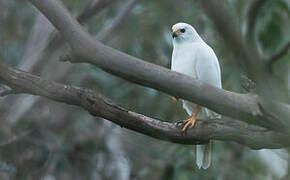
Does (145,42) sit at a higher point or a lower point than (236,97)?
lower

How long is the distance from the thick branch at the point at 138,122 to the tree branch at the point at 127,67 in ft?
2.03

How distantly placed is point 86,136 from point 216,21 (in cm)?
609

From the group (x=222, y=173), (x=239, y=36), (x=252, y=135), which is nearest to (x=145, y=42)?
(x=222, y=173)

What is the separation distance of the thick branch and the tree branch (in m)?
0.62

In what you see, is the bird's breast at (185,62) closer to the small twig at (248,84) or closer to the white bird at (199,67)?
the white bird at (199,67)

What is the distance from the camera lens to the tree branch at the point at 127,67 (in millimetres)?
2594

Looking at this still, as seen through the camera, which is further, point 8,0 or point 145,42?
point 8,0

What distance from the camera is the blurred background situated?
6629 mm

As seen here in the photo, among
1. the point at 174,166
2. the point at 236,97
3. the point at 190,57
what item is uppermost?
the point at 236,97

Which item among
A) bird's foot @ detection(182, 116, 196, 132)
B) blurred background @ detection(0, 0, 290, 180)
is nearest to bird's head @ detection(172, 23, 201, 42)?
bird's foot @ detection(182, 116, 196, 132)

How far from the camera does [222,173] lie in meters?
6.85

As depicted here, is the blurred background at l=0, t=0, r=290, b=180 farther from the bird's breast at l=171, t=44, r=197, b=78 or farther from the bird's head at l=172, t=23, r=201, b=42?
the bird's breast at l=171, t=44, r=197, b=78

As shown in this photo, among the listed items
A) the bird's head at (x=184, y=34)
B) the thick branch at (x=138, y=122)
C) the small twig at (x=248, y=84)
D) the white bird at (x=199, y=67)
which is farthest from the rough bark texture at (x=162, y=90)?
the bird's head at (x=184, y=34)

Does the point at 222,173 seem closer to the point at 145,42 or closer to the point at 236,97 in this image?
the point at 145,42
